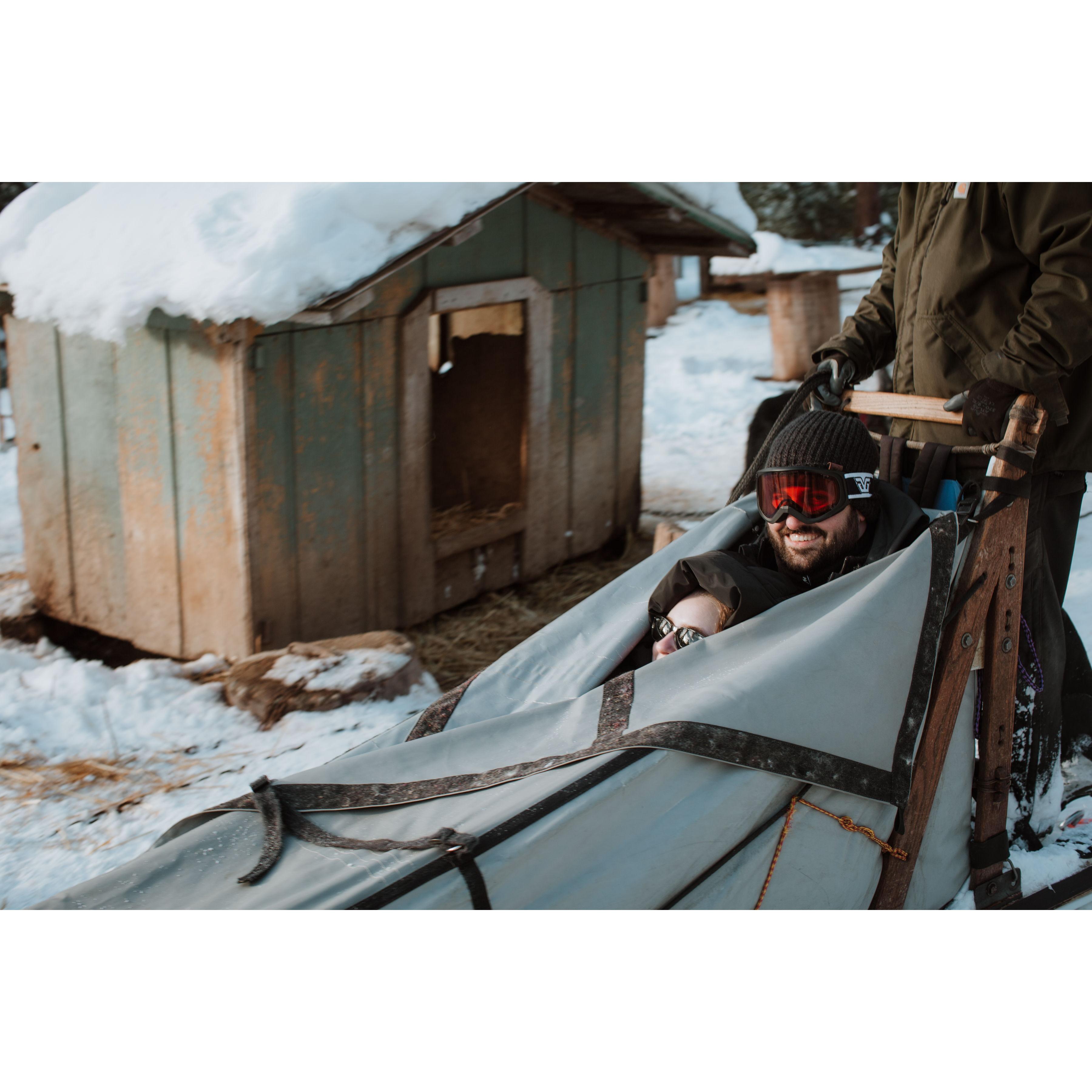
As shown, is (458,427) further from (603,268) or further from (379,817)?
(379,817)

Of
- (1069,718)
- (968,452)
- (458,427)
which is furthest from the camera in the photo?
(458,427)

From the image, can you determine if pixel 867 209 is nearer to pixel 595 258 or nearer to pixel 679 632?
pixel 595 258

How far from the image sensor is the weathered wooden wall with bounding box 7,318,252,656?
416 centimetres

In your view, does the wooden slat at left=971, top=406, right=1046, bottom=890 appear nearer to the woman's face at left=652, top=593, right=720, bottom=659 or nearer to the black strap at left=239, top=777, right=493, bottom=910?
the woman's face at left=652, top=593, right=720, bottom=659

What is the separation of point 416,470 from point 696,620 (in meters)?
2.51

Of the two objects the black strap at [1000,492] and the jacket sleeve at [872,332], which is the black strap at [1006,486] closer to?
the black strap at [1000,492]

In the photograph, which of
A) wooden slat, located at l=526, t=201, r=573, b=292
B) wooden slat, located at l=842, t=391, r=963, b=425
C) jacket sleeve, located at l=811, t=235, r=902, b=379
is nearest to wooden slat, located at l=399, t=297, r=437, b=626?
wooden slat, located at l=526, t=201, r=573, b=292

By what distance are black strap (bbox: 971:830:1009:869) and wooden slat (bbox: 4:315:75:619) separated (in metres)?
3.80

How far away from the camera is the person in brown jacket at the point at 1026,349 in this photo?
7.77ft

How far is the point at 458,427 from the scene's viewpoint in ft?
19.6

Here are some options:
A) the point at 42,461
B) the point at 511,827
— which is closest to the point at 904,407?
the point at 511,827

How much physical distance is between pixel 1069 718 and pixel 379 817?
1.93 m

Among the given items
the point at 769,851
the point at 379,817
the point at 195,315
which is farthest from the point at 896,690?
the point at 195,315

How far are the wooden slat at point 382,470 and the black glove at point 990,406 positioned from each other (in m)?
2.65
